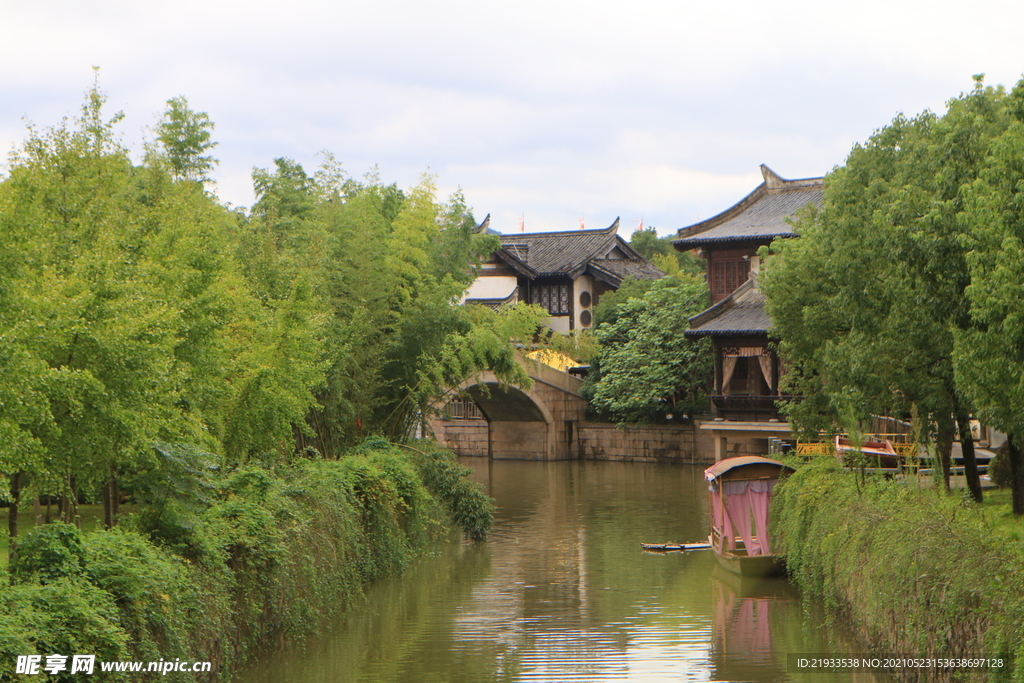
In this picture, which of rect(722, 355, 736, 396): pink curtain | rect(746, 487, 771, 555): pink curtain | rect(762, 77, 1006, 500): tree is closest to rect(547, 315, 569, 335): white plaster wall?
rect(722, 355, 736, 396): pink curtain

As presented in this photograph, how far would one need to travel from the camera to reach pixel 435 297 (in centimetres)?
2388

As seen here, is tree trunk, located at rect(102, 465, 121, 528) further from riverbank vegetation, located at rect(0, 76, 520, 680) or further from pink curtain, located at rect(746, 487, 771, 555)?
pink curtain, located at rect(746, 487, 771, 555)

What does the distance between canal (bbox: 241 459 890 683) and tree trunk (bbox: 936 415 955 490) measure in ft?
10.6

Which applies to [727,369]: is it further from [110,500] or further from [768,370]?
[110,500]

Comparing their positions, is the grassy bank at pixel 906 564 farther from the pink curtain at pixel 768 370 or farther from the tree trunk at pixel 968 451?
the pink curtain at pixel 768 370

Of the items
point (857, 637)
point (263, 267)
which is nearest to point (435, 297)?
point (263, 267)

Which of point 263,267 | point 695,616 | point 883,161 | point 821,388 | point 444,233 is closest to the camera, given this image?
point 695,616

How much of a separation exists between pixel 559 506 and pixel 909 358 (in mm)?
15745

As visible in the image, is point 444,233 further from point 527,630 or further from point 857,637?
point 857,637

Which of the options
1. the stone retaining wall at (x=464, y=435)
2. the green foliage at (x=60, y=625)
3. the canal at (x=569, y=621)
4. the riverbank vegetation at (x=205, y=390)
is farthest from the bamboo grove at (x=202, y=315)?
the stone retaining wall at (x=464, y=435)

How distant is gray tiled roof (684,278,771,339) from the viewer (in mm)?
34344

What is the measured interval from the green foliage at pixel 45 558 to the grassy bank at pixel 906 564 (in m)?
7.80

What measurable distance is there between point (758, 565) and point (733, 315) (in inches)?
687

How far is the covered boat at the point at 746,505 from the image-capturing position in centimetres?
1873
